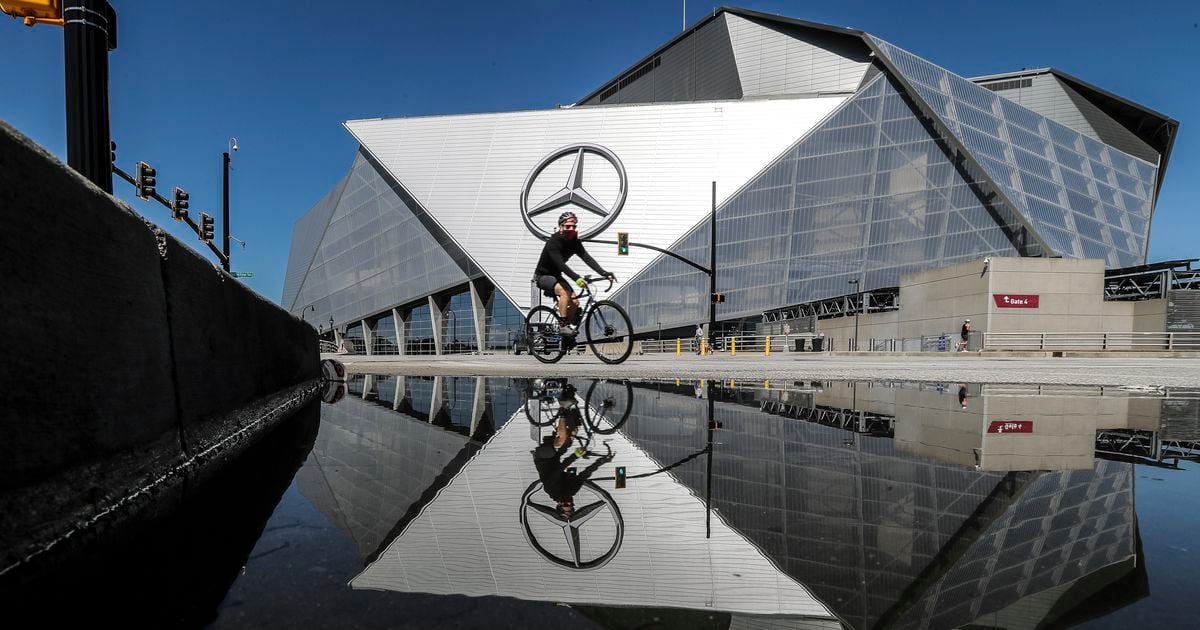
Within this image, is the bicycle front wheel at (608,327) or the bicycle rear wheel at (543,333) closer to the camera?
the bicycle front wheel at (608,327)

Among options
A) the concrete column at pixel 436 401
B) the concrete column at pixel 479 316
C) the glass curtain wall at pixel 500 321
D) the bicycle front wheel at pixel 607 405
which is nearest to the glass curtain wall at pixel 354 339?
the concrete column at pixel 479 316

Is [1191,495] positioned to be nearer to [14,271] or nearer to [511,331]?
[14,271]

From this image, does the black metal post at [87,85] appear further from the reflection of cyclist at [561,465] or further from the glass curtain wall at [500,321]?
the glass curtain wall at [500,321]

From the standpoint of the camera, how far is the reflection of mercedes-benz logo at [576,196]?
144 feet

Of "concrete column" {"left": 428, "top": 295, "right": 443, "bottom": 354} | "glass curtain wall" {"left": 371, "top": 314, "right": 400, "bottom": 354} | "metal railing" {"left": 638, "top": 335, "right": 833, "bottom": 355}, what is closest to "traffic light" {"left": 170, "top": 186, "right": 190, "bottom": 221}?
"metal railing" {"left": 638, "top": 335, "right": 833, "bottom": 355}

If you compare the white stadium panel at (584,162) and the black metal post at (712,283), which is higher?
the white stadium panel at (584,162)

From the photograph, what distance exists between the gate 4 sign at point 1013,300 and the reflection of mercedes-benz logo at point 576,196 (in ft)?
80.4

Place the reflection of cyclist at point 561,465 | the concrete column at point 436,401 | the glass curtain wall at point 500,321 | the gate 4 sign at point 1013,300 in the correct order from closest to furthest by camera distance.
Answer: the reflection of cyclist at point 561,465
the concrete column at point 436,401
the gate 4 sign at point 1013,300
the glass curtain wall at point 500,321

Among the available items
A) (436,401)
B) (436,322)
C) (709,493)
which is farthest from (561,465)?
(436,322)

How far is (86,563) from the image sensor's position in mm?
1363

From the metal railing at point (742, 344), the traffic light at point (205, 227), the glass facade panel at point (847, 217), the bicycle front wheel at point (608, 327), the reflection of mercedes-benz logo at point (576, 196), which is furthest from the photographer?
the reflection of mercedes-benz logo at point (576, 196)

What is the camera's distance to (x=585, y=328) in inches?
404

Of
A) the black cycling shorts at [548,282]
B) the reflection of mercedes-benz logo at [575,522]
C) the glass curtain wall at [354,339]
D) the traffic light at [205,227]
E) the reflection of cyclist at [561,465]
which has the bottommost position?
the glass curtain wall at [354,339]

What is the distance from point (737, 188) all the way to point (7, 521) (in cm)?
4286
